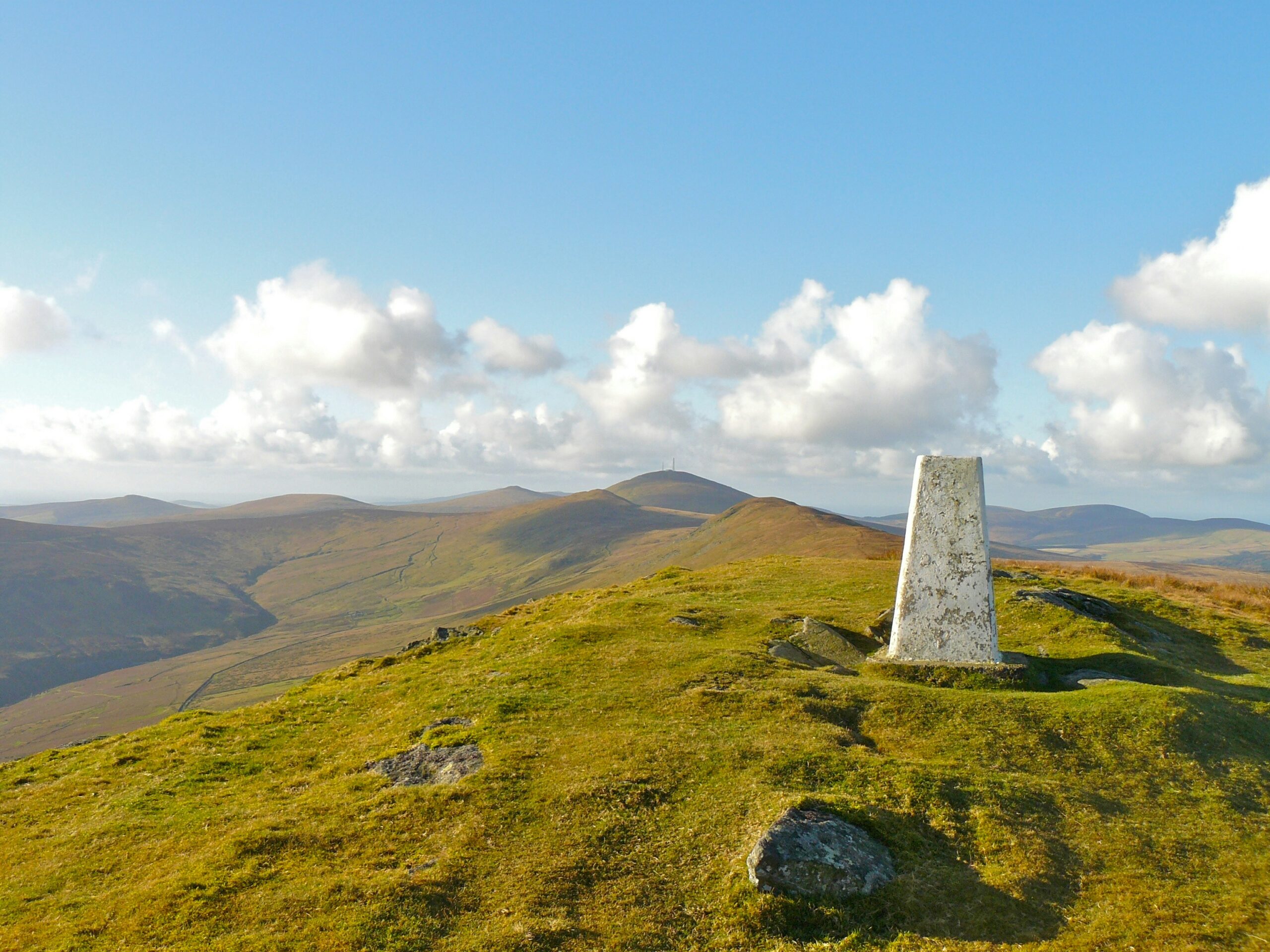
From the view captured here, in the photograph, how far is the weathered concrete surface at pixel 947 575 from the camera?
25906 mm

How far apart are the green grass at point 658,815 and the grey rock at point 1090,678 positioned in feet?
3.18

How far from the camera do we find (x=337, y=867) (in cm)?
1461

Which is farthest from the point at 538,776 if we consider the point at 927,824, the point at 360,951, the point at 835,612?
the point at 835,612

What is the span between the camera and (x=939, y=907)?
13016mm

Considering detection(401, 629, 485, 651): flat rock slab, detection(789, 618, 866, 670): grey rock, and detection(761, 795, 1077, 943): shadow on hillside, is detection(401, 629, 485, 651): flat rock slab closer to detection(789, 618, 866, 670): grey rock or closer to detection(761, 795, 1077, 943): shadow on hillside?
detection(789, 618, 866, 670): grey rock

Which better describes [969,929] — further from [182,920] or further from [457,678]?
[457,678]

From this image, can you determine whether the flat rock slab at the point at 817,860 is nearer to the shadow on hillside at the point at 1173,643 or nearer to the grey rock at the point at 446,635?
the shadow on hillside at the point at 1173,643

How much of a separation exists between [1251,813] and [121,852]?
25.7m

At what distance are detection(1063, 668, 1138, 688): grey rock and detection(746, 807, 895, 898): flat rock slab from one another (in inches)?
555

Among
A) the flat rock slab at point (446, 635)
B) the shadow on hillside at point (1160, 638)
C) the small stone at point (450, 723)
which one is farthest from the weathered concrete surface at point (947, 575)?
the flat rock slab at point (446, 635)

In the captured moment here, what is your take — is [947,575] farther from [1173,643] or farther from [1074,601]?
[1173,643]

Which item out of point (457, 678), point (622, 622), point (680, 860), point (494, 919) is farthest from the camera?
point (622, 622)

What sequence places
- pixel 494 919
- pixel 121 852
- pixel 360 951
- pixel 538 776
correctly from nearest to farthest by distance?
pixel 360 951 → pixel 494 919 → pixel 121 852 → pixel 538 776

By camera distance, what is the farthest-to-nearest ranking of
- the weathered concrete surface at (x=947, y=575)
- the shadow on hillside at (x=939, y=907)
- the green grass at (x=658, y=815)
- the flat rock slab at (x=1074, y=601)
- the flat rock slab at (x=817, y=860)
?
1. the flat rock slab at (x=1074, y=601)
2. the weathered concrete surface at (x=947, y=575)
3. the flat rock slab at (x=817, y=860)
4. the green grass at (x=658, y=815)
5. the shadow on hillside at (x=939, y=907)
